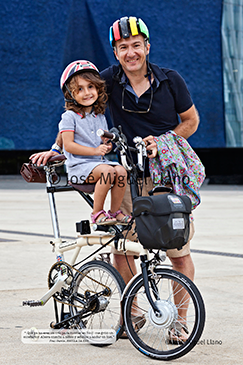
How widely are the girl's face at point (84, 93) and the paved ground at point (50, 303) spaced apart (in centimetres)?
173

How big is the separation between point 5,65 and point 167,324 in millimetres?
34711

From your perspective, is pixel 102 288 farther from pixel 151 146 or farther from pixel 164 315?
pixel 151 146

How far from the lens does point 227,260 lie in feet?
24.0

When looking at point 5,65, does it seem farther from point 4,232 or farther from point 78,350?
point 78,350

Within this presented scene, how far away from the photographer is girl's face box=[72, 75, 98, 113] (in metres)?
3.97

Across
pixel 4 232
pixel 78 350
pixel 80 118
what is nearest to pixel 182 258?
pixel 78 350

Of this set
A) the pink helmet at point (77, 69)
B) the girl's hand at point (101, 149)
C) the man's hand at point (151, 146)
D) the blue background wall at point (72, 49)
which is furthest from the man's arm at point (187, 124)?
the blue background wall at point (72, 49)

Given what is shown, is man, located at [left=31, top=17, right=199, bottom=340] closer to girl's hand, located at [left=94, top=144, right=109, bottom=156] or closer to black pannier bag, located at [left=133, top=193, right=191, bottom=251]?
girl's hand, located at [left=94, top=144, right=109, bottom=156]

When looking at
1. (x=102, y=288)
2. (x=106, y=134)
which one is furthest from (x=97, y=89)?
(x=102, y=288)

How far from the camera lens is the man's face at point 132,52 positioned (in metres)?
4.00

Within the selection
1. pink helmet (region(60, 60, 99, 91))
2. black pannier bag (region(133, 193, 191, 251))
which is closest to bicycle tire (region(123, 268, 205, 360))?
black pannier bag (region(133, 193, 191, 251))

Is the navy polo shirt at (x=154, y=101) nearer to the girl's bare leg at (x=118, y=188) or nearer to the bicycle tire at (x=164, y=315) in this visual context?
the girl's bare leg at (x=118, y=188)

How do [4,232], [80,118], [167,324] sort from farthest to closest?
[4,232] → [80,118] → [167,324]

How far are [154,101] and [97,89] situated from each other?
1.46 feet
